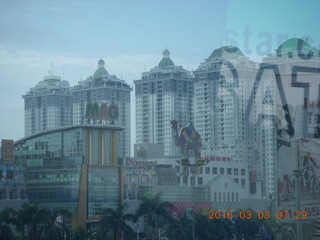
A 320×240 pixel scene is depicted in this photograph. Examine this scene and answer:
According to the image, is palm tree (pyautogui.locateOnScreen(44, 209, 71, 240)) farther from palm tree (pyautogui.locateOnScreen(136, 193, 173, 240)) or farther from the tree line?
palm tree (pyautogui.locateOnScreen(136, 193, 173, 240))

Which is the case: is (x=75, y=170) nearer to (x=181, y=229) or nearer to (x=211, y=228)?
(x=181, y=229)

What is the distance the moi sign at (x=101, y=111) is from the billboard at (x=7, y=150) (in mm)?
13689

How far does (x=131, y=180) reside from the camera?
142m

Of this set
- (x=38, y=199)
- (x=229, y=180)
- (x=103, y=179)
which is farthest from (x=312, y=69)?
(x=38, y=199)

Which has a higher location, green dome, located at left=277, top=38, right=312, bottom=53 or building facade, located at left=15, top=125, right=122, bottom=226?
green dome, located at left=277, top=38, right=312, bottom=53

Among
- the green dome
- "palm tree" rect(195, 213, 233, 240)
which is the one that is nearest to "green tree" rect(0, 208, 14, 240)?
"palm tree" rect(195, 213, 233, 240)

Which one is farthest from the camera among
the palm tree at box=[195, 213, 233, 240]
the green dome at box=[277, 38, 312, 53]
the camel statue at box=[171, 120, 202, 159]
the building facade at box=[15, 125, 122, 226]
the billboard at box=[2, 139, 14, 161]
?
the green dome at box=[277, 38, 312, 53]

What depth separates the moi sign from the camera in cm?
12556

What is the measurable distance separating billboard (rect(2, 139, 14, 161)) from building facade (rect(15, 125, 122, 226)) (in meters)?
5.84

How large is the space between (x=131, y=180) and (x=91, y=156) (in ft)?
59.2

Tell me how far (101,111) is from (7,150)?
17.3m

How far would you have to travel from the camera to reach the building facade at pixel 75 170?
12375 cm

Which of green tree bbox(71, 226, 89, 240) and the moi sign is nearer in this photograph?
green tree bbox(71, 226, 89, 240)

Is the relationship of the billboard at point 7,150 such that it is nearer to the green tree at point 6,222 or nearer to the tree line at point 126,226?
the tree line at point 126,226
